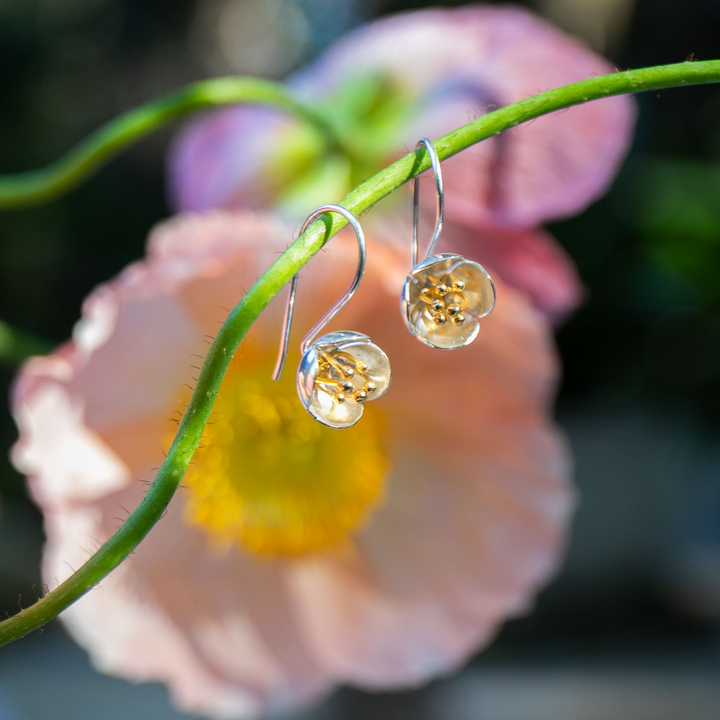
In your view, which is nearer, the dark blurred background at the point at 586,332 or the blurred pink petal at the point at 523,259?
the blurred pink petal at the point at 523,259

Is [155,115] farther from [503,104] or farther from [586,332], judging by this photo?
[586,332]

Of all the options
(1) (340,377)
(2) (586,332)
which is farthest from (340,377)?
(2) (586,332)

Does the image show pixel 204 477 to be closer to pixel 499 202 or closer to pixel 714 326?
pixel 499 202

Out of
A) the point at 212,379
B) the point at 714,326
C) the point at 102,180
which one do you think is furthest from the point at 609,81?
the point at 102,180

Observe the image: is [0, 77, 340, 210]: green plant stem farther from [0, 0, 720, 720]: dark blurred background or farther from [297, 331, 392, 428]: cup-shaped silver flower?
[0, 0, 720, 720]: dark blurred background

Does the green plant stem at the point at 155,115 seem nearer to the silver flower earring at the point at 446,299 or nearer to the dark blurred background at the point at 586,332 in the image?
the silver flower earring at the point at 446,299

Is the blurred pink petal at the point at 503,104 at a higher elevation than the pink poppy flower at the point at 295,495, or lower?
higher

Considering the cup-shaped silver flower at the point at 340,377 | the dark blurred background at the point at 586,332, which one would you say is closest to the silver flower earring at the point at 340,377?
the cup-shaped silver flower at the point at 340,377
